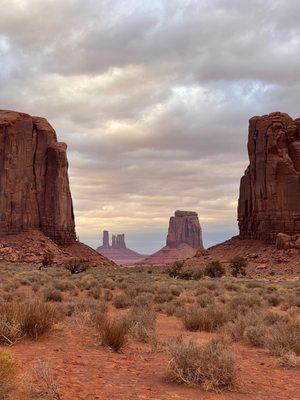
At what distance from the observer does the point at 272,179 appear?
64250mm

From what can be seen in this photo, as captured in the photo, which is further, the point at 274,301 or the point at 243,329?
the point at 274,301

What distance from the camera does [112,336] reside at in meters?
8.46

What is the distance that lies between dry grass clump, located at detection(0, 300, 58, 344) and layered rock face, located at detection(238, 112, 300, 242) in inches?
2226

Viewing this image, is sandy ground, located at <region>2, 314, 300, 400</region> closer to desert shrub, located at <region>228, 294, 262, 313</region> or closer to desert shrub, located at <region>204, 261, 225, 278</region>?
desert shrub, located at <region>228, 294, 262, 313</region>

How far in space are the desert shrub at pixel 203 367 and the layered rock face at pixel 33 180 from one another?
61142mm

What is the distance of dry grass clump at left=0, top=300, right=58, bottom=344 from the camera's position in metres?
8.04

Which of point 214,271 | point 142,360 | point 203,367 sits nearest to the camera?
point 203,367

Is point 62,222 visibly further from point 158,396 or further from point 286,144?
point 158,396

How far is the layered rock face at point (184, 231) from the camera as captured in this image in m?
173

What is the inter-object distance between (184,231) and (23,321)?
167934 mm

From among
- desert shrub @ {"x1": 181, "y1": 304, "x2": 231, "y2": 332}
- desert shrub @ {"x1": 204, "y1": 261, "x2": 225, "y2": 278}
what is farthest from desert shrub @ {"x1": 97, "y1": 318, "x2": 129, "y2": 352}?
desert shrub @ {"x1": 204, "y1": 261, "x2": 225, "y2": 278}

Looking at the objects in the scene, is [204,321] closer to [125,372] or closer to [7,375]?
[125,372]

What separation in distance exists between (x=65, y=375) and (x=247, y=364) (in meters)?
3.50

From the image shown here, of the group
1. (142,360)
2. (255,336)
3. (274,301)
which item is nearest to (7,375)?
(142,360)
